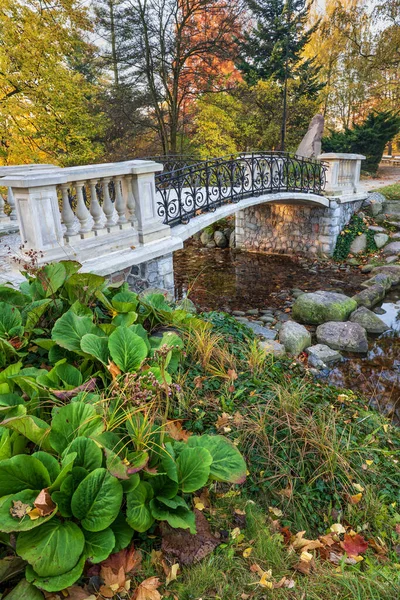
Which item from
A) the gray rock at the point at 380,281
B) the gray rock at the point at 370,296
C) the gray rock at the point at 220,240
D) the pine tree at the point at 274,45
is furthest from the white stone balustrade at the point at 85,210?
the pine tree at the point at 274,45

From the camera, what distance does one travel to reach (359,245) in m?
10.4

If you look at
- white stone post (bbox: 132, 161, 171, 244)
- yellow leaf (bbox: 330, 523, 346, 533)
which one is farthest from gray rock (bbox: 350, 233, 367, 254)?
yellow leaf (bbox: 330, 523, 346, 533)

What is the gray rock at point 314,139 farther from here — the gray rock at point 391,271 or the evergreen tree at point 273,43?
the gray rock at point 391,271

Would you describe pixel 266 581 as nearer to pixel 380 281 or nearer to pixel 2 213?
pixel 2 213

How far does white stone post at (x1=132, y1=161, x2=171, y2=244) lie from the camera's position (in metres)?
4.75

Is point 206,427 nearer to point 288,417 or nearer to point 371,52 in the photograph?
point 288,417

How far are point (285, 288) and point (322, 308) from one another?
1920 mm

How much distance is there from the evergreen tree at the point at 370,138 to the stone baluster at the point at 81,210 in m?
15.1

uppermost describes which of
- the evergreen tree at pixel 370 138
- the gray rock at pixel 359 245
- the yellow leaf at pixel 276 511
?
the evergreen tree at pixel 370 138

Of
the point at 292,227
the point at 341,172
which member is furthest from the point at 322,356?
the point at 341,172

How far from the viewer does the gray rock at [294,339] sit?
227 inches

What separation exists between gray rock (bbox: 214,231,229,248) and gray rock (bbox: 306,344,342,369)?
6.97 meters

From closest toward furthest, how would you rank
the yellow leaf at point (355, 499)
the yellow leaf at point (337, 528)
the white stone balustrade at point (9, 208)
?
the yellow leaf at point (337, 528) → the yellow leaf at point (355, 499) → the white stone balustrade at point (9, 208)

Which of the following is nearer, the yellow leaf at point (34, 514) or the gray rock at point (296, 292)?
the yellow leaf at point (34, 514)
